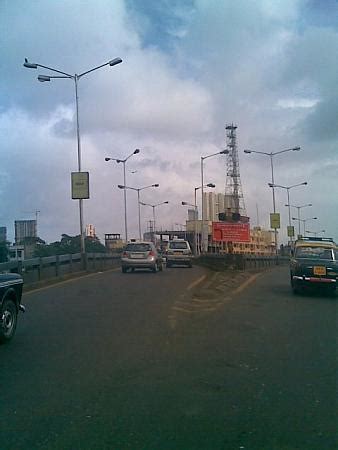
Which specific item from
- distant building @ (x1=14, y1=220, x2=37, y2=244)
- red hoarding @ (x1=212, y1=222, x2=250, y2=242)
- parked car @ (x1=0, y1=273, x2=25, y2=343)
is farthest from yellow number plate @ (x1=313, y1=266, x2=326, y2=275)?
distant building @ (x1=14, y1=220, x2=37, y2=244)

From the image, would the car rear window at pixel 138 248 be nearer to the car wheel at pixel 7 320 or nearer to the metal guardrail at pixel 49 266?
the metal guardrail at pixel 49 266

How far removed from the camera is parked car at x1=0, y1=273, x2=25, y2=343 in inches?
347

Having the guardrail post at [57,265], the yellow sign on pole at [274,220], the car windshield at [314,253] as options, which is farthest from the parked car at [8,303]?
the yellow sign on pole at [274,220]

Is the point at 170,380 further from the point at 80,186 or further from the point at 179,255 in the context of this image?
the point at 179,255

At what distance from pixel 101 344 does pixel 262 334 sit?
2.92 metres

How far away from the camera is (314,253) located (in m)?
18.2

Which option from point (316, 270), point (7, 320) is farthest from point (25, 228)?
point (7, 320)

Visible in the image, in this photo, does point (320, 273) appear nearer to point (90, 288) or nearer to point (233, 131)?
point (90, 288)

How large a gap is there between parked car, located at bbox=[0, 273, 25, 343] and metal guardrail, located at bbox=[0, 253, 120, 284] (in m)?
6.66

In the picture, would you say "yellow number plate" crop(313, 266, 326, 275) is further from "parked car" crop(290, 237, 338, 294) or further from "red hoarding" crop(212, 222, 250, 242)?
"red hoarding" crop(212, 222, 250, 242)

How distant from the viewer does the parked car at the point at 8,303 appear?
882 centimetres

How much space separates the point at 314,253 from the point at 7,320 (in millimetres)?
11909

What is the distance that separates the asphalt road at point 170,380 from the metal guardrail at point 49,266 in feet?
20.8

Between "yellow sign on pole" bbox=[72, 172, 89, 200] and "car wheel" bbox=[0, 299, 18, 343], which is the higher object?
Answer: "yellow sign on pole" bbox=[72, 172, 89, 200]
